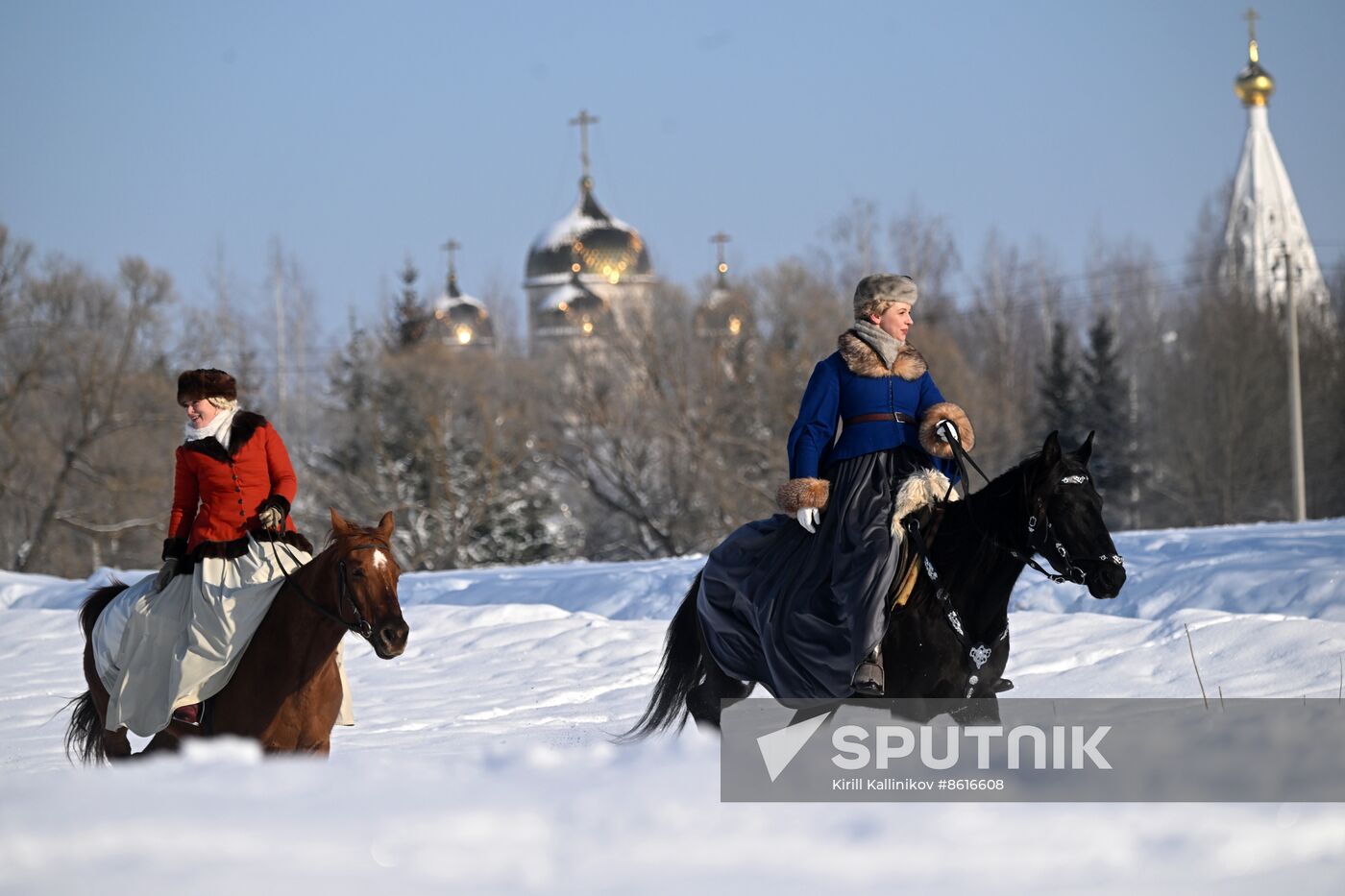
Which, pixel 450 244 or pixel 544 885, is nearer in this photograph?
pixel 544 885

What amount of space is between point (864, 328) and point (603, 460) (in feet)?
132

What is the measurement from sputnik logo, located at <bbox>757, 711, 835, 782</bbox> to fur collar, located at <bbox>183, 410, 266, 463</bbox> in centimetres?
264

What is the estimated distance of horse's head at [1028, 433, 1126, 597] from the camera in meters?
6.48

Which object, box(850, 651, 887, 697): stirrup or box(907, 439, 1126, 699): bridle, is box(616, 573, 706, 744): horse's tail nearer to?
box(850, 651, 887, 697): stirrup

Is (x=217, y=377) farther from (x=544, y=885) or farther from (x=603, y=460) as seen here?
(x=603, y=460)

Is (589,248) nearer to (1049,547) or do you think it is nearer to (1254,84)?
(1254,84)

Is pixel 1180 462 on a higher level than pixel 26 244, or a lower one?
lower

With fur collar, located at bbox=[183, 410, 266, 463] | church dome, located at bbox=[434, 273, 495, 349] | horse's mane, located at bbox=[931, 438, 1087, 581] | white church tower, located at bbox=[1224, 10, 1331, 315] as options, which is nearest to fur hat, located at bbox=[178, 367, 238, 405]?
fur collar, located at bbox=[183, 410, 266, 463]

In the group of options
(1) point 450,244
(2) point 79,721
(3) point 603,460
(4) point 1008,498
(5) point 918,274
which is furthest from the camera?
(1) point 450,244

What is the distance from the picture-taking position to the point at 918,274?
63.7m

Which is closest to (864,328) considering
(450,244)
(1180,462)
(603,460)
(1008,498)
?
(1008,498)

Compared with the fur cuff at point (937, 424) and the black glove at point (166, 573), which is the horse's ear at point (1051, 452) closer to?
the fur cuff at point (937, 424)

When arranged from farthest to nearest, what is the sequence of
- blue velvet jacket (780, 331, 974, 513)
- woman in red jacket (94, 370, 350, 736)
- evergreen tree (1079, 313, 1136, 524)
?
1. evergreen tree (1079, 313, 1136, 524)
2. blue velvet jacket (780, 331, 974, 513)
3. woman in red jacket (94, 370, 350, 736)

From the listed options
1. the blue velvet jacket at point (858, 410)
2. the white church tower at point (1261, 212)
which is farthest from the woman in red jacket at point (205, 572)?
the white church tower at point (1261, 212)
